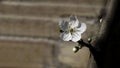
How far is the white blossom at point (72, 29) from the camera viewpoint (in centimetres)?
90

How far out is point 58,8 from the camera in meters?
1.41

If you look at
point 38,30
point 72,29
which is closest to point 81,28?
point 72,29

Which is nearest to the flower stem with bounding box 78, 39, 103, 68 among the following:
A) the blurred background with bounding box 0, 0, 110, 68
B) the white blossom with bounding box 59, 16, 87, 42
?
the white blossom with bounding box 59, 16, 87, 42

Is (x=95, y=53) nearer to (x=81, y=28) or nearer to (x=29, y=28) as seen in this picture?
(x=81, y=28)

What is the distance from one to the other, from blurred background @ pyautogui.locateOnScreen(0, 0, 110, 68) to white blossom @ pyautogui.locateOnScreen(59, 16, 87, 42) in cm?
43

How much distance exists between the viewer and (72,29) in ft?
3.00

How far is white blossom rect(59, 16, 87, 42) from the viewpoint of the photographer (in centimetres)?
90

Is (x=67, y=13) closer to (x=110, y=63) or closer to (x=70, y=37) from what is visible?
(x=110, y=63)

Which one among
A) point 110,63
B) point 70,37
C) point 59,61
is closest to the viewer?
point 70,37

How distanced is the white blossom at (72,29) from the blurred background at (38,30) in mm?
430

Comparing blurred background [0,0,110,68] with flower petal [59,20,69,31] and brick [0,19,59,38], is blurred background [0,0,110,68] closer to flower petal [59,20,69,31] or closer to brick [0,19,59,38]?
brick [0,19,59,38]

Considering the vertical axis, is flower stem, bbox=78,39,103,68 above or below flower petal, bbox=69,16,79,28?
below

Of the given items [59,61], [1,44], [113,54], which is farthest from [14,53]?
[113,54]

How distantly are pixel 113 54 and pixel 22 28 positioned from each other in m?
0.44
